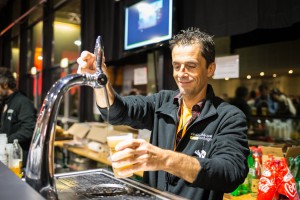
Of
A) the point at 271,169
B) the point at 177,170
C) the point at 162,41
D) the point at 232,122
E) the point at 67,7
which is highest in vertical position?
the point at 67,7

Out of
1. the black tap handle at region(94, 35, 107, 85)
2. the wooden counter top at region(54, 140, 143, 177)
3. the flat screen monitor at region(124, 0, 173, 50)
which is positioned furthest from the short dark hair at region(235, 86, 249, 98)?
the black tap handle at region(94, 35, 107, 85)

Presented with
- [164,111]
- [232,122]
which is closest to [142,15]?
[164,111]

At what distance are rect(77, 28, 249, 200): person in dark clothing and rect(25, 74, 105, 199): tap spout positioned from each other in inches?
12.2

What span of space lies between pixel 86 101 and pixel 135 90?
32.8 inches

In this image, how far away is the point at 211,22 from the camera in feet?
8.52

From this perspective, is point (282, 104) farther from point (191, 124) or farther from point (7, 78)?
point (7, 78)

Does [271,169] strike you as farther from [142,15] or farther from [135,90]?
[135,90]

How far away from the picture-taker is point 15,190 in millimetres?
755

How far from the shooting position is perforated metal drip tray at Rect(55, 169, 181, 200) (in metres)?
0.94

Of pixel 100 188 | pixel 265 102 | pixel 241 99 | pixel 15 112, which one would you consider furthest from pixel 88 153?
pixel 100 188

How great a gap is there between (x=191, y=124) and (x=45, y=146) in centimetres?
76

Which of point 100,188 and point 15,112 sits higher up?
point 15,112

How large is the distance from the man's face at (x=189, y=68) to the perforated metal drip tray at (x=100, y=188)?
54 cm

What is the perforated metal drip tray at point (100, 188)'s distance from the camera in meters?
0.94
